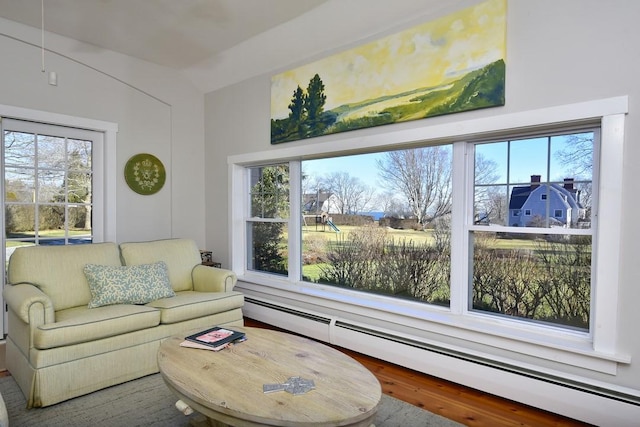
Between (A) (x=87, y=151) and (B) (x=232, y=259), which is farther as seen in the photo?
(B) (x=232, y=259)

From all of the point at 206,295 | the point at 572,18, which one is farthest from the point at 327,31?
the point at 206,295

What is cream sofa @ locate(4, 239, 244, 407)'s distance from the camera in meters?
2.30

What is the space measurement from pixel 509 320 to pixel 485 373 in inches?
15.9

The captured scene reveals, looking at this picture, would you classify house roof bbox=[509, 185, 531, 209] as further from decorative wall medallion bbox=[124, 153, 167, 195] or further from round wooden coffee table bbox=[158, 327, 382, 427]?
decorative wall medallion bbox=[124, 153, 167, 195]

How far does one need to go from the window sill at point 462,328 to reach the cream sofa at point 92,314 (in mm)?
875

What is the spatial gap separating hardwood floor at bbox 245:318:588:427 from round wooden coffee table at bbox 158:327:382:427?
0.80 m

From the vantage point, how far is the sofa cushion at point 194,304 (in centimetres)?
285

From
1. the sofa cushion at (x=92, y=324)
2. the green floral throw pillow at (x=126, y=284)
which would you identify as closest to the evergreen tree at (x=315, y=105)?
the green floral throw pillow at (x=126, y=284)

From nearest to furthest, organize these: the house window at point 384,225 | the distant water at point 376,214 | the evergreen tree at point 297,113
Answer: the house window at point 384,225, the distant water at point 376,214, the evergreen tree at point 297,113

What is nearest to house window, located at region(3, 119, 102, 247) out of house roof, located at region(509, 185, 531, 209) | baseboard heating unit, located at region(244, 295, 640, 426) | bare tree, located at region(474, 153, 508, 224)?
baseboard heating unit, located at region(244, 295, 640, 426)

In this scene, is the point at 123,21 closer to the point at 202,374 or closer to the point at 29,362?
the point at 29,362

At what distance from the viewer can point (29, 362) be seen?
7.57 ft

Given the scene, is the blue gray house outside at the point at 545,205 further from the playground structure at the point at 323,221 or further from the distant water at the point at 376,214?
the playground structure at the point at 323,221

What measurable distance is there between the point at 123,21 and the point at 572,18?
3462 millimetres
